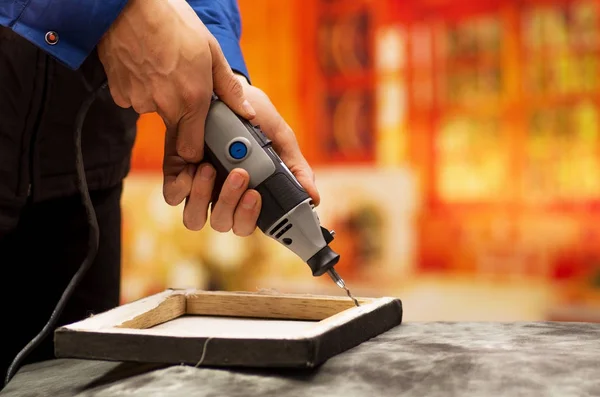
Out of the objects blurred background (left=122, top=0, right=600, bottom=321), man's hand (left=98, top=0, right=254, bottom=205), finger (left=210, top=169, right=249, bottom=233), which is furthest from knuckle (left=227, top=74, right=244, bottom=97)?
blurred background (left=122, top=0, right=600, bottom=321)

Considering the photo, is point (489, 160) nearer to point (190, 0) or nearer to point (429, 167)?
point (429, 167)

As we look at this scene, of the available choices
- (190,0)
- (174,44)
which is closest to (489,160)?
(190,0)

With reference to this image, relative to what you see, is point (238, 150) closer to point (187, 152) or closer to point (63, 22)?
point (187, 152)

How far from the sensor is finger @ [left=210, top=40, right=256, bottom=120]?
91cm

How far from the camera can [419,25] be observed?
3.64m

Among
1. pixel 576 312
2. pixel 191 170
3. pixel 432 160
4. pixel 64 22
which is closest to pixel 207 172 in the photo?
pixel 191 170

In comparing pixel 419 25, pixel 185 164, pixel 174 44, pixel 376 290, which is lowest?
pixel 376 290

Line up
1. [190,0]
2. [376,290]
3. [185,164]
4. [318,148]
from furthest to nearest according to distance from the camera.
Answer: [318,148] < [376,290] < [190,0] < [185,164]

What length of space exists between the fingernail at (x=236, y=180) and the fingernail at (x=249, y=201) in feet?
0.06

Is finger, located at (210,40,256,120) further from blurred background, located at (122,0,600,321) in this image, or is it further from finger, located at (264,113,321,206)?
blurred background, located at (122,0,600,321)

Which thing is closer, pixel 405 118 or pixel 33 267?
pixel 33 267

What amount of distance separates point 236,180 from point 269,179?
44mm

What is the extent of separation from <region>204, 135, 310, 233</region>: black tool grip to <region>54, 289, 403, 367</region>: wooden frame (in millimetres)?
112

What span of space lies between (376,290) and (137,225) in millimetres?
1288
